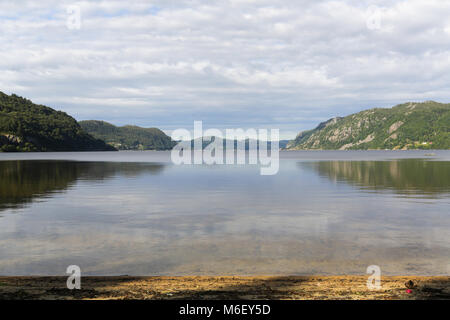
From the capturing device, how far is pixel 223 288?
1344 centimetres

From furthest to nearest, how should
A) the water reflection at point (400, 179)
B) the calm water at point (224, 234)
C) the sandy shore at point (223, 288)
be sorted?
1. the water reflection at point (400, 179)
2. the calm water at point (224, 234)
3. the sandy shore at point (223, 288)

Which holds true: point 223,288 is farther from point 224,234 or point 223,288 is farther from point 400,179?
point 400,179

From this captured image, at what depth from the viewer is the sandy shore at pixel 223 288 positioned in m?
12.0

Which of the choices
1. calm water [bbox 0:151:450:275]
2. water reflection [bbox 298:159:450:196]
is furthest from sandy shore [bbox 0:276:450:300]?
water reflection [bbox 298:159:450:196]

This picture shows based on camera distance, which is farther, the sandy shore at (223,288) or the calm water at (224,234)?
the calm water at (224,234)

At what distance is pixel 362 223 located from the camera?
93.1 ft

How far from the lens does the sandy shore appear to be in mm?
11961

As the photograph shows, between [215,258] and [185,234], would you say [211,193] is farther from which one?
[215,258]

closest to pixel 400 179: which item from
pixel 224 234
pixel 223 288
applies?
pixel 224 234

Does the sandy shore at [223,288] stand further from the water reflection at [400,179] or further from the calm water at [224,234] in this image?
the water reflection at [400,179]

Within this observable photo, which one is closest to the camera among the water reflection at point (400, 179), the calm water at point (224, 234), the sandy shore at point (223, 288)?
the sandy shore at point (223, 288)

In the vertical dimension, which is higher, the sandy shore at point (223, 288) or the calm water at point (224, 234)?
the sandy shore at point (223, 288)

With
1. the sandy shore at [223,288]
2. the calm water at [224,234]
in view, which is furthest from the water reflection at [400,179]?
the sandy shore at [223,288]
